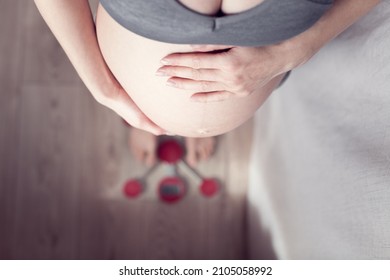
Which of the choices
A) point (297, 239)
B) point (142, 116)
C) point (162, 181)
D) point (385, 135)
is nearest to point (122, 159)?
point (162, 181)

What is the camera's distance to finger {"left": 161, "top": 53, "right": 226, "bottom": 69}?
0.60 metres

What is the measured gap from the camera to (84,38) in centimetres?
70

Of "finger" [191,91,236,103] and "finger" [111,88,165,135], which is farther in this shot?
"finger" [111,88,165,135]

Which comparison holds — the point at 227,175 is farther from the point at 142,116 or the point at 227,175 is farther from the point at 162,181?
the point at 142,116

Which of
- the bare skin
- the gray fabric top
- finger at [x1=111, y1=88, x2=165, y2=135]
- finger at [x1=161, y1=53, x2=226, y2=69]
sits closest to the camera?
the gray fabric top

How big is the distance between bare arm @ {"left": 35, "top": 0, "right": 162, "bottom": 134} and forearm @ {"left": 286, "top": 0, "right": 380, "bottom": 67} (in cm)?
34

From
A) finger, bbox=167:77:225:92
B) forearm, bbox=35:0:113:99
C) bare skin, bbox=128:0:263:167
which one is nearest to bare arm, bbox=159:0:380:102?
finger, bbox=167:77:225:92

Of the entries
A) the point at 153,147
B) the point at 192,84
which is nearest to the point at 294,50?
the point at 192,84

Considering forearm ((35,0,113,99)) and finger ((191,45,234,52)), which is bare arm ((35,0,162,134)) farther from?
finger ((191,45,234,52))

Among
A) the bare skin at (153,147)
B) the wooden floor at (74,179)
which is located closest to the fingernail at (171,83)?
the bare skin at (153,147)

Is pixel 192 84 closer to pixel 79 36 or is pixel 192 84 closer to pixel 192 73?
pixel 192 73

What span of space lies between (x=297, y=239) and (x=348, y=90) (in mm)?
360

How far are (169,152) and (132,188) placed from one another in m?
0.18

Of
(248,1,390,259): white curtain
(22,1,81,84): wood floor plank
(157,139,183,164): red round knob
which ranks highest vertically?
(22,1,81,84): wood floor plank
